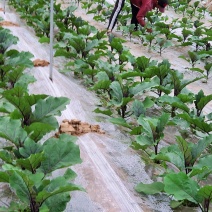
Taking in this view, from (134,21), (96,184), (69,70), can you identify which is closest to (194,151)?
(96,184)

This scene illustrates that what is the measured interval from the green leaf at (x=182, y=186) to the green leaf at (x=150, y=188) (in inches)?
8.7

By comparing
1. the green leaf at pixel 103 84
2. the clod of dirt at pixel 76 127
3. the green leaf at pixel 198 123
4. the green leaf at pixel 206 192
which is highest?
the green leaf at pixel 206 192

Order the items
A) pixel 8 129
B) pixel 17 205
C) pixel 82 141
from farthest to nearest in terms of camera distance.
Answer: pixel 82 141 → pixel 8 129 → pixel 17 205

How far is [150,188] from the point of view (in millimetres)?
1776

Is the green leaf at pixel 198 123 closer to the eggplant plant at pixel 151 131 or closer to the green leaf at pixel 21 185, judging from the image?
the eggplant plant at pixel 151 131

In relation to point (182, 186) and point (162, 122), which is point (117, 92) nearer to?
point (162, 122)

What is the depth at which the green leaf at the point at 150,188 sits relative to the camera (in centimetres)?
175

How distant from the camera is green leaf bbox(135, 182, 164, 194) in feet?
5.76

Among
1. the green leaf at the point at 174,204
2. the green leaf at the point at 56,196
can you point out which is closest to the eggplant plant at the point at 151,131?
the green leaf at the point at 174,204

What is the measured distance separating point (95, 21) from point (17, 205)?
6.01m

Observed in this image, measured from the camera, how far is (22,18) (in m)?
6.33

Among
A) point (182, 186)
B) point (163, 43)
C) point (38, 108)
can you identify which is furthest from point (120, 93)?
point (163, 43)

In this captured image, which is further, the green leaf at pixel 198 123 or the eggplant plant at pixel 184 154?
the green leaf at pixel 198 123

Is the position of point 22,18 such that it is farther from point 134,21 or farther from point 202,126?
point 202,126
